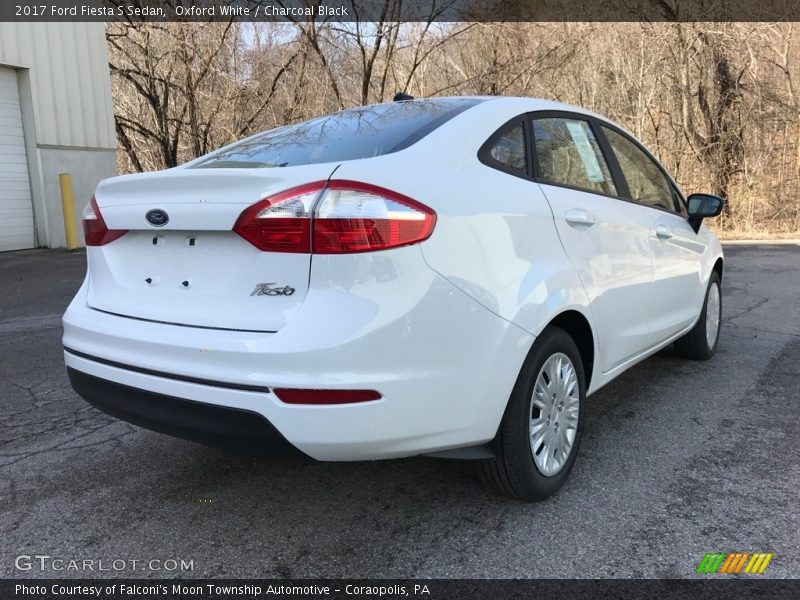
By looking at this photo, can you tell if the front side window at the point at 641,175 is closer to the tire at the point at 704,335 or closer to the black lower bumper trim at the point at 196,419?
the tire at the point at 704,335

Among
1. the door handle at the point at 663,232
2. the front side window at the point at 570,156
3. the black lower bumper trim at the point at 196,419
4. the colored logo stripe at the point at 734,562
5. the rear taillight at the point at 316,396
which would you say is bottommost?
the colored logo stripe at the point at 734,562

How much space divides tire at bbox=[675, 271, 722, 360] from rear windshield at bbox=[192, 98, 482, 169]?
269cm

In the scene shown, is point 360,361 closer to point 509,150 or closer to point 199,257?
point 199,257

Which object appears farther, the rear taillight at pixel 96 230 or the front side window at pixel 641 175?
the front side window at pixel 641 175

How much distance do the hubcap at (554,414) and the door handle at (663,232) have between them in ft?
4.22

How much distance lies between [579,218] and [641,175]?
128 centimetres

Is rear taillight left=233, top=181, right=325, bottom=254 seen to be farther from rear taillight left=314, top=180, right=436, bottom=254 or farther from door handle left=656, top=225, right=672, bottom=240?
door handle left=656, top=225, right=672, bottom=240

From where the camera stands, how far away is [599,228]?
3.12 meters

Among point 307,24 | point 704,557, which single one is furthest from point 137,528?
point 307,24

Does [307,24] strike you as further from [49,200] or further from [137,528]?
[137,528]

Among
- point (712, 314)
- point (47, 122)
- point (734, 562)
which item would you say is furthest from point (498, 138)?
point (47, 122)

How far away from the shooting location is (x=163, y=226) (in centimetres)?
242

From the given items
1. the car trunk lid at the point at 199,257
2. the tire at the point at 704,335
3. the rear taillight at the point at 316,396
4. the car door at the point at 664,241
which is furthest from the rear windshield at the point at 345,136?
the tire at the point at 704,335

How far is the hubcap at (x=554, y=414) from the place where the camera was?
2.70 meters
